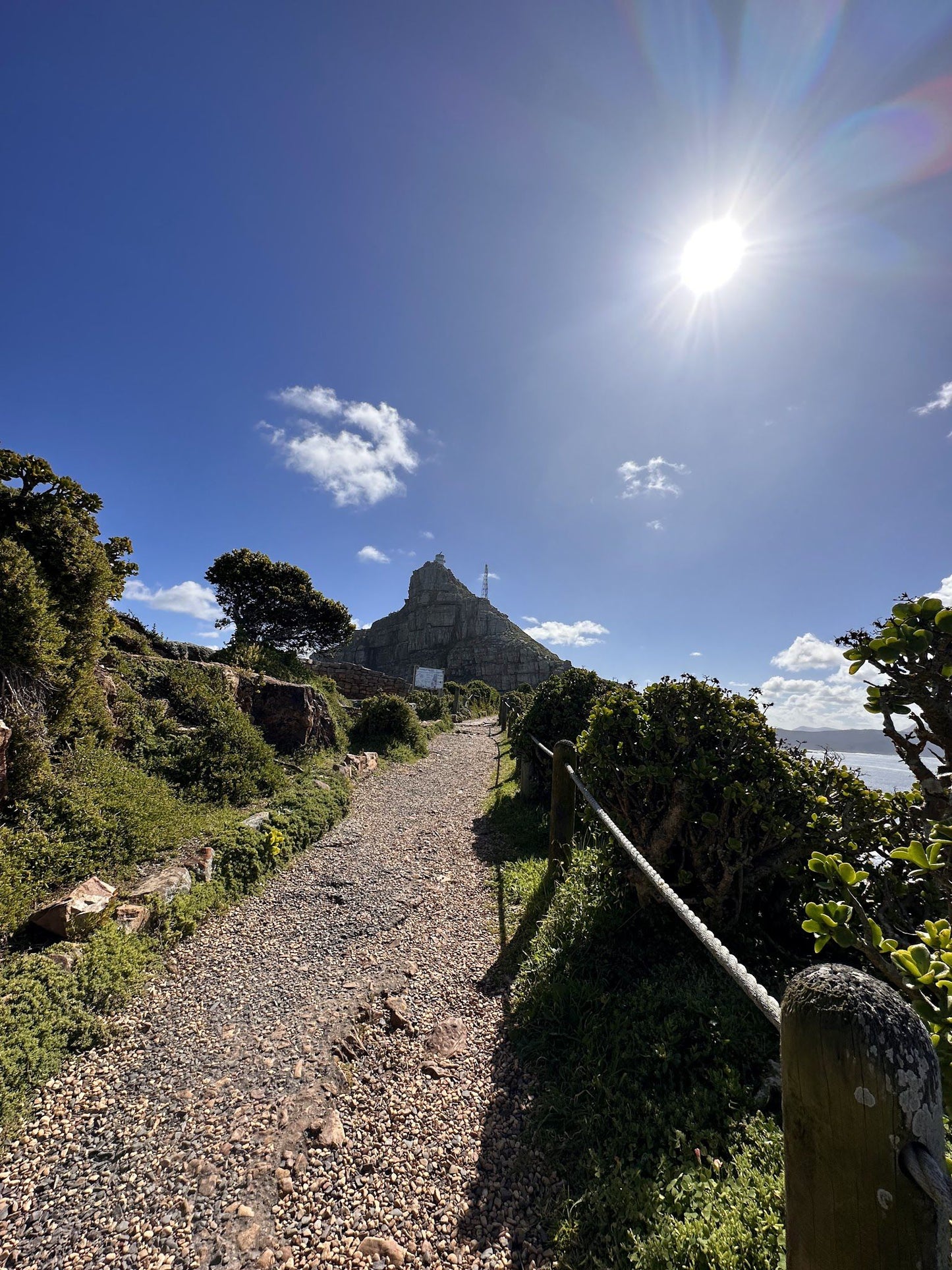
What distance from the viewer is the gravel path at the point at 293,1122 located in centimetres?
216

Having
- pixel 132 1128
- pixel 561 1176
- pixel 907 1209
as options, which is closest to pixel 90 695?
pixel 132 1128

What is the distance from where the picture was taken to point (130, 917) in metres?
3.96

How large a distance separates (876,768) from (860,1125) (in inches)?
146

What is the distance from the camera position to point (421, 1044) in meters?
3.26

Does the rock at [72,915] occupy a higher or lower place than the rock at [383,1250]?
higher

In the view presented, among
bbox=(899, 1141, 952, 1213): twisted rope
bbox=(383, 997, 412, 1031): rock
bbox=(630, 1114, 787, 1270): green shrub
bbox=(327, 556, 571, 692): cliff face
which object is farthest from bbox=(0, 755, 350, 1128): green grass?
bbox=(327, 556, 571, 692): cliff face

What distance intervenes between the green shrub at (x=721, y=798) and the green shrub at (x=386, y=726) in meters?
8.94

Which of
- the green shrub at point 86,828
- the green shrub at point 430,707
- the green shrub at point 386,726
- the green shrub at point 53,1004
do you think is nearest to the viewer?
the green shrub at point 53,1004

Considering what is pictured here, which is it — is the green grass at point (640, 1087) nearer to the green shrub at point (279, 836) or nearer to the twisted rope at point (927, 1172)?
the twisted rope at point (927, 1172)

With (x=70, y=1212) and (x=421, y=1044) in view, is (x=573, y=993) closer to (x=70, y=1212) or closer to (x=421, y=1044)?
(x=421, y=1044)

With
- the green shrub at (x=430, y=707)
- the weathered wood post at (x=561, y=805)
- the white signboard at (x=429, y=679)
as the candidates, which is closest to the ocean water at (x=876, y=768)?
the weathered wood post at (x=561, y=805)

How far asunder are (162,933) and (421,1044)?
249 cm

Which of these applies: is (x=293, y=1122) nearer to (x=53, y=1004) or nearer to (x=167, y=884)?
(x=53, y=1004)

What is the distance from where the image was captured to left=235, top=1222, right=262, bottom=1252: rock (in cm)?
213
